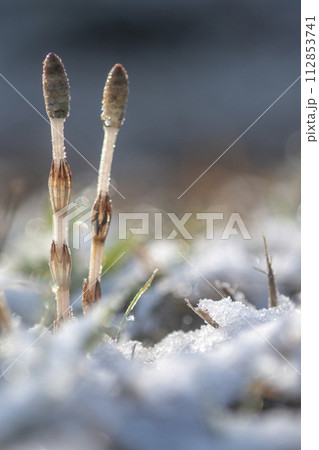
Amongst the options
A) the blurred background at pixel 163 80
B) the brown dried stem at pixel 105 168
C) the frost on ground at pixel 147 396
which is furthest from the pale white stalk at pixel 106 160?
the blurred background at pixel 163 80

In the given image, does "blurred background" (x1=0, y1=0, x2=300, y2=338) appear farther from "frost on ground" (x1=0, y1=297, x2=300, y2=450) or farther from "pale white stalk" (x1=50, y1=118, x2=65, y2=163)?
"frost on ground" (x1=0, y1=297, x2=300, y2=450)

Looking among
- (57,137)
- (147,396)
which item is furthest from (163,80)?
(147,396)

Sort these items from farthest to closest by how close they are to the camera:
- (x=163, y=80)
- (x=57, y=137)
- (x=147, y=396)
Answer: (x=163, y=80) < (x=57, y=137) < (x=147, y=396)

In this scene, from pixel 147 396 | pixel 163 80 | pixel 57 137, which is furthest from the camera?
pixel 163 80

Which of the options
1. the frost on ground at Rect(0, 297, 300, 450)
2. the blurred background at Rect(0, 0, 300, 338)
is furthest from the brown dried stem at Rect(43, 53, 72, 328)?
the blurred background at Rect(0, 0, 300, 338)

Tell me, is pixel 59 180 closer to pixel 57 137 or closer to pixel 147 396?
pixel 57 137

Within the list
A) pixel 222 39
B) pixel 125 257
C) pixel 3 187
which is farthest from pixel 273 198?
pixel 222 39

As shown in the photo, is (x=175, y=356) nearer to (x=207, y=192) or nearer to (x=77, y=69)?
(x=207, y=192)
